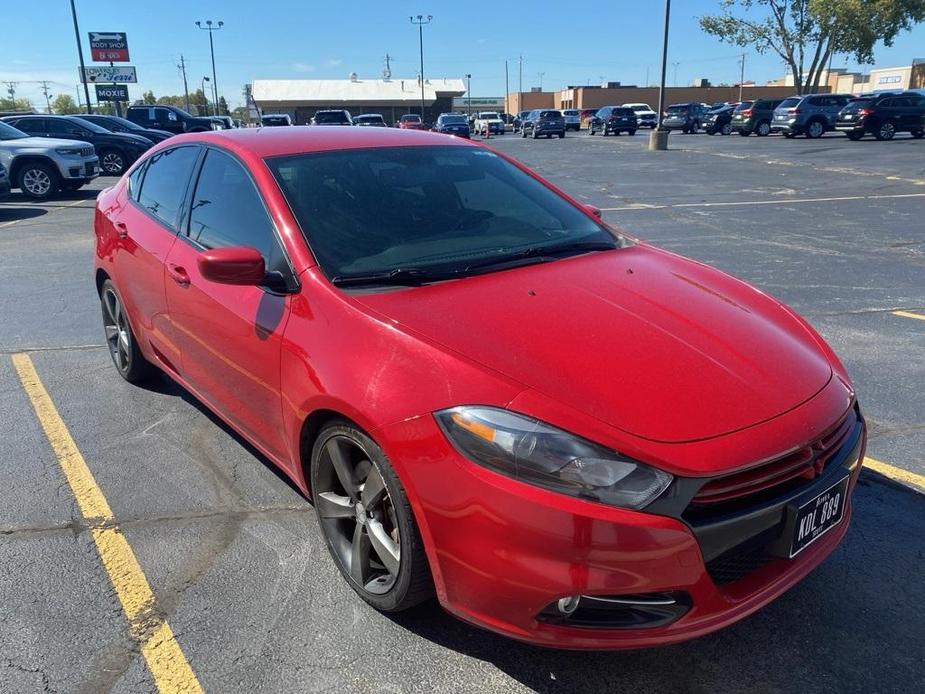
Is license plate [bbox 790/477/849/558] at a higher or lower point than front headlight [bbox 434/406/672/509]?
lower

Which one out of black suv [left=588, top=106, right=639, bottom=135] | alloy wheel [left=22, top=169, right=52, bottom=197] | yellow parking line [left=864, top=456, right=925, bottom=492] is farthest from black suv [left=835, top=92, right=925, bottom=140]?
yellow parking line [left=864, top=456, right=925, bottom=492]

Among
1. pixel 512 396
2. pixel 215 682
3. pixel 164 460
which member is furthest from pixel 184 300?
pixel 512 396

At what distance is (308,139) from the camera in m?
3.65

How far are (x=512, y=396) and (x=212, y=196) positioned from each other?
220 centimetres

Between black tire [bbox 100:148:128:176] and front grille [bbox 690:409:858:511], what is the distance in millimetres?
21721

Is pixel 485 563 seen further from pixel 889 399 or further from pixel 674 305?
pixel 889 399

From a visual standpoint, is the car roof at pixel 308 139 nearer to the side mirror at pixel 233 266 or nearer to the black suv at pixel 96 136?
the side mirror at pixel 233 266

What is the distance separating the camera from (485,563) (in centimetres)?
212

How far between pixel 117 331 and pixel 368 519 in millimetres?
3178

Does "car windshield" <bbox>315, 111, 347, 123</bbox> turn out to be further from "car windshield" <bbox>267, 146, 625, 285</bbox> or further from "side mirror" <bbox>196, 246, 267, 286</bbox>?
"side mirror" <bbox>196, 246, 267, 286</bbox>

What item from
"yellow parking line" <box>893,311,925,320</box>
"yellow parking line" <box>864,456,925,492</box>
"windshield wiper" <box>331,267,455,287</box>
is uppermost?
"windshield wiper" <box>331,267,455,287</box>

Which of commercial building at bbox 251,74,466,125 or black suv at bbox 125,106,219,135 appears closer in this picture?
black suv at bbox 125,106,219,135

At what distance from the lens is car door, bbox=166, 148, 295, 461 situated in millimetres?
2961

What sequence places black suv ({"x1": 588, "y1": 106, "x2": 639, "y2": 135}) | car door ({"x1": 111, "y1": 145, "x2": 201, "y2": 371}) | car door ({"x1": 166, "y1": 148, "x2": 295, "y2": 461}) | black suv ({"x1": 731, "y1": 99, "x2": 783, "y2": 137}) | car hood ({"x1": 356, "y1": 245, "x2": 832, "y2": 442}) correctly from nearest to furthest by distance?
car hood ({"x1": 356, "y1": 245, "x2": 832, "y2": 442}) → car door ({"x1": 166, "y1": 148, "x2": 295, "y2": 461}) → car door ({"x1": 111, "y1": 145, "x2": 201, "y2": 371}) → black suv ({"x1": 731, "y1": 99, "x2": 783, "y2": 137}) → black suv ({"x1": 588, "y1": 106, "x2": 639, "y2": 135})
